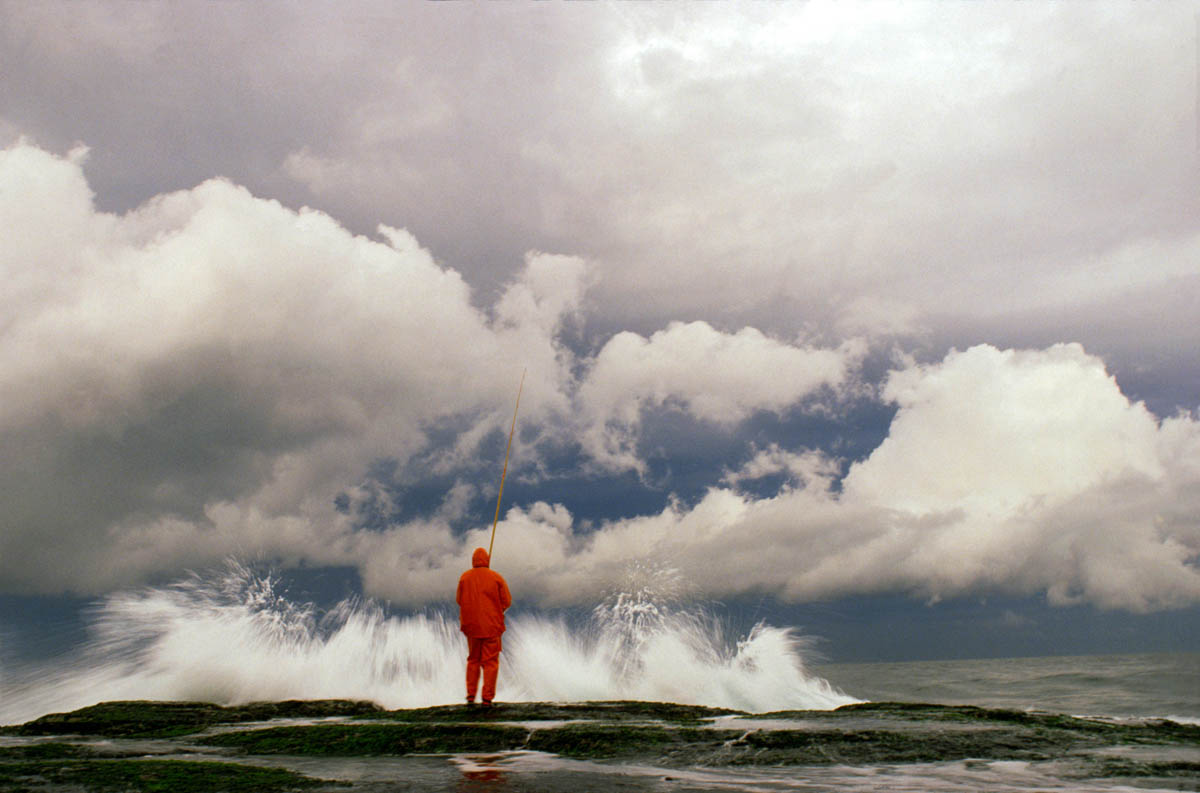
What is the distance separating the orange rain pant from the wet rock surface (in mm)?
541

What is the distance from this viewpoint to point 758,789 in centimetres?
491

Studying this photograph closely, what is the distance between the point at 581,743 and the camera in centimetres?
743

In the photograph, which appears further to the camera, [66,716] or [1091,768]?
[66,716]

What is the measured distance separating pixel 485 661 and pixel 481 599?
877 mm

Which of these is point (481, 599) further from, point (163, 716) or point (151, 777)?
point (151, 777)

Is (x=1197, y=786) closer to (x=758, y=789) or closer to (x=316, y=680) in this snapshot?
(x=758, y=789)

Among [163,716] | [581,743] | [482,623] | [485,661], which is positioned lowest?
[581,743]

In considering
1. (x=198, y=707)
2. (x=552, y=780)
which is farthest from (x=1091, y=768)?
(x=198, y=707)

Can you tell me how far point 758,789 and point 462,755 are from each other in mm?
3213

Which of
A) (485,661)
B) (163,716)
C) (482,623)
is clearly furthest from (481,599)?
(163,716)

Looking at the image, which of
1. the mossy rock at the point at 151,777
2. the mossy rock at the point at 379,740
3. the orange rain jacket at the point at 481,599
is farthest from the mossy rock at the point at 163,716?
the mossy rock at the point at 151,777

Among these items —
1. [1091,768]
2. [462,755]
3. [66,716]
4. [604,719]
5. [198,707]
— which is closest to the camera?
[1091,768]

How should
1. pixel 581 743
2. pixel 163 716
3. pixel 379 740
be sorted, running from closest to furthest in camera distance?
1. pixel 581 743
2. pixel 379 740
3. pixel 163 716

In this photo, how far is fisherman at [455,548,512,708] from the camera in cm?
1105
